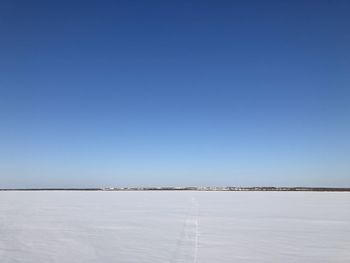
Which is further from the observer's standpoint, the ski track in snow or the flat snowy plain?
the flat snowy plain

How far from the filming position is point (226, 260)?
6.50 m

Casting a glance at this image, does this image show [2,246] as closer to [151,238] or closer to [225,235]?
[151,238]

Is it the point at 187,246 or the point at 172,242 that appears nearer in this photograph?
the point at 187,246

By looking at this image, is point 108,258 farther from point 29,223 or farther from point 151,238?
point 29,223

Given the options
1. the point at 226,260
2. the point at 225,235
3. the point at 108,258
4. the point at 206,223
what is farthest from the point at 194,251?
the point at 206,223

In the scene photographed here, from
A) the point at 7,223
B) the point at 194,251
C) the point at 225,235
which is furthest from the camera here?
the point at 7,223

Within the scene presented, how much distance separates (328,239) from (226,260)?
12.0 feet

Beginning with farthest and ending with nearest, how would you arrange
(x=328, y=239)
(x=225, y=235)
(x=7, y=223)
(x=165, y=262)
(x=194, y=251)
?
(x=7, y=223)
(x=225, y=235)
(x=328, y=239)
(x=194, y=251)
(x=165, y=262)

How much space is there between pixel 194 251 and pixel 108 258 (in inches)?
66.5

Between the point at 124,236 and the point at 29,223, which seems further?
the point at 29,223

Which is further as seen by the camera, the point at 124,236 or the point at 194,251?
the point at 124,236

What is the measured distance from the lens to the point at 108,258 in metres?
6.64

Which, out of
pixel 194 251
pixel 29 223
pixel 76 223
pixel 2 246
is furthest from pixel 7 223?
pixel 194 251

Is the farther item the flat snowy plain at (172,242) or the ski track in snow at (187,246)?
the flat snowy plain at (172,242)
